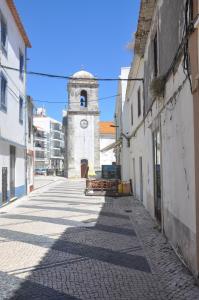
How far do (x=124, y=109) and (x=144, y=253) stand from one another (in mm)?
17147

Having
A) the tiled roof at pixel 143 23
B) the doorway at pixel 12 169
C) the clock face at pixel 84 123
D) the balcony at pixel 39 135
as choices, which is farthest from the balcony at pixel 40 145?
the tiled roof at pixel 143 23

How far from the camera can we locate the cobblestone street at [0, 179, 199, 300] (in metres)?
5.20

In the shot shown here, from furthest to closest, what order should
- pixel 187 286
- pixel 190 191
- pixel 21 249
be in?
pixel 21 249 → pixel 190 191 → pixel 187 286

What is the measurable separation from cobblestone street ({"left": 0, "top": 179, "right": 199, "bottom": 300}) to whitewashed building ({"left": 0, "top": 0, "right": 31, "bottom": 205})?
4.47 meters

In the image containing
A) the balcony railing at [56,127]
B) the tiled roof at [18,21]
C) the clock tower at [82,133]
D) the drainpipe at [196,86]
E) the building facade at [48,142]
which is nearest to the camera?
the drainpipe at [196,86]

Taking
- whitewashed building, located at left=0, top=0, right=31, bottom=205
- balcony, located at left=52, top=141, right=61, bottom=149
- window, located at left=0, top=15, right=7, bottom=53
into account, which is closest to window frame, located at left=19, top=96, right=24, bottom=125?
whitewashed building, located at left=0, top=0, right=31, bottom=205

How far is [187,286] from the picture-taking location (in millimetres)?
5301

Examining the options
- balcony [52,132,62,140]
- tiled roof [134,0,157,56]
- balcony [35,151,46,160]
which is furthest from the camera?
balcony [52,132,62,140]

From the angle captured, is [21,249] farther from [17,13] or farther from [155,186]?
[17,13]

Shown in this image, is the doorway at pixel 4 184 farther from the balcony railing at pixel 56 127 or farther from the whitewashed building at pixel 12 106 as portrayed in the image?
the balcony railing at pixel 56 127

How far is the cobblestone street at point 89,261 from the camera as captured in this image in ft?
17.1

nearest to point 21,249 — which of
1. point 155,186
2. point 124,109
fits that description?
point 155,186

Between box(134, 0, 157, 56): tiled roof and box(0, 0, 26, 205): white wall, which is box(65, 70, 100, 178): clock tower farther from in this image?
box(134, 0, 157, 56): tiled roof

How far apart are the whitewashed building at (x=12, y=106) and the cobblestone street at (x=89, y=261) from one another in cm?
447
